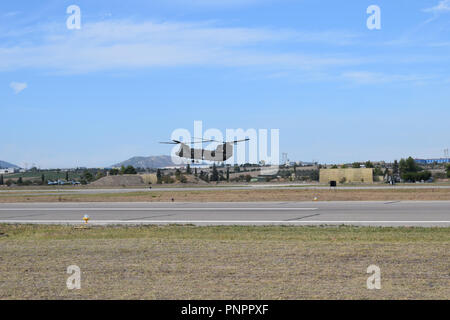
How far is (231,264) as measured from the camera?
10.8 metres

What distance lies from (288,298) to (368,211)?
61.7 feet

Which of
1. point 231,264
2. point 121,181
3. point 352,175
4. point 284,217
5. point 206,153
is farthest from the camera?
point 121,181

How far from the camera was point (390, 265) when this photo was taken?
34.5 feet

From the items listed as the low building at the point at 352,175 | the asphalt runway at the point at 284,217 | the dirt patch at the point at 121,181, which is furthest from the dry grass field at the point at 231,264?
the dirt patch at the point at 121,181

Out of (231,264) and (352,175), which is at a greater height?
(352,175)

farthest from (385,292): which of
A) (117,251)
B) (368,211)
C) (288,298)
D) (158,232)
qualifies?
(368,211)

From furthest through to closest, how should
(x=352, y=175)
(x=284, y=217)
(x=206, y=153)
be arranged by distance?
1. (x=352, y=175)
2. (x=206, y=153)
3. (x=284, y=217)

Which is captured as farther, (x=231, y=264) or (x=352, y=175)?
(x=352, y=175)

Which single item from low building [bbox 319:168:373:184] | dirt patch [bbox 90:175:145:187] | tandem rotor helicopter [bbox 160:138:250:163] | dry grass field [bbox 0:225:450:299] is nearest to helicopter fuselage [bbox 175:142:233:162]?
tandem rotor helicopter [bbox 160:138:250:163]

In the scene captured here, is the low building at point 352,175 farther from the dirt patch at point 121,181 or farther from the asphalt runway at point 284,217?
the asphalt runway at point 284,217

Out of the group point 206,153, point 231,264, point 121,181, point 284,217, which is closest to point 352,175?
point 206,153

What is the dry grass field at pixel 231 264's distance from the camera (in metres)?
8.36

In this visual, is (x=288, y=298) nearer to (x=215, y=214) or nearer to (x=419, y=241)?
(x=419, y=241)

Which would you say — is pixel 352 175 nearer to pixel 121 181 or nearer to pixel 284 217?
pixel 121 181
